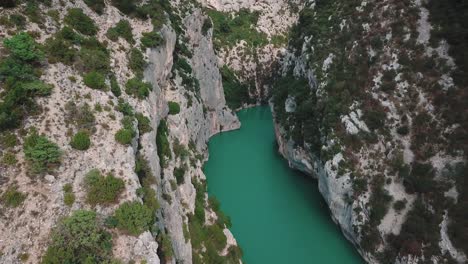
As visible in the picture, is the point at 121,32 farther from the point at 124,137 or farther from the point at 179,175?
the point at 124,137

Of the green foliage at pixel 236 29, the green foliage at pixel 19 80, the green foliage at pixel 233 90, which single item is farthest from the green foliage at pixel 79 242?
the green foliage at pixel 236 29

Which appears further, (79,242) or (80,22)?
(80,22)

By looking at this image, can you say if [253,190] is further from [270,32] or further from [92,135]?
[270,32]

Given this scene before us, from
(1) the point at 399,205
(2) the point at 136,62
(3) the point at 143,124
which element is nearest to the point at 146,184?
(3) the point at 143,124

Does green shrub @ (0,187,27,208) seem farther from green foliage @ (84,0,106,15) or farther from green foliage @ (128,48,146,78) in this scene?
green foliage @ (84,0,106,15)

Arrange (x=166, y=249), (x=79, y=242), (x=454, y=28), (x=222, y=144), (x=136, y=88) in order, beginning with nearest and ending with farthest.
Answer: (x=79, y=242), (x=166, y=249), (x=136, y=88), (x=454, y=28), (x=222, y=144)

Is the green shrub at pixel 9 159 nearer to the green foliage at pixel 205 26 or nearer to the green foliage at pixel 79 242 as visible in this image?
the green foliage at pixel 79 242

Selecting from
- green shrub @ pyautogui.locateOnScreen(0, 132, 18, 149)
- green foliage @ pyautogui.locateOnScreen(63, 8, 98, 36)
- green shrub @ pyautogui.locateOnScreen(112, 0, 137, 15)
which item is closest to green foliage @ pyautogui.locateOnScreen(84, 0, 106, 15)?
green foliage @ pyautogui.locateOnScreen(63, 8, 98, 36)

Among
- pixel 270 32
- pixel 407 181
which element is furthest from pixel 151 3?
pixel 270 32
